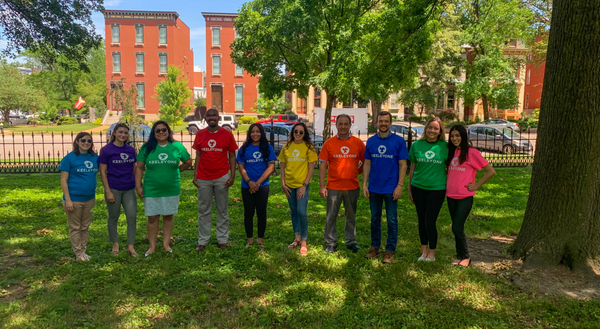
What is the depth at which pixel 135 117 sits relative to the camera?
50.6ft

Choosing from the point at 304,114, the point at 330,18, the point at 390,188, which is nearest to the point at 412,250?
the point at 390,188

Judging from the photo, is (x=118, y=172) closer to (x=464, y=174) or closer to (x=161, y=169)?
(x=161, y=169)

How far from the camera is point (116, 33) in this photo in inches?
1943

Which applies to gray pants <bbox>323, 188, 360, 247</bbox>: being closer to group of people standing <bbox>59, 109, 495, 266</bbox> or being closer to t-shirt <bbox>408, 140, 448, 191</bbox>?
group of people standing <bbox>59, 109, 495, 266</bbox>

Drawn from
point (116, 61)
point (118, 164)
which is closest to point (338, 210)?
Result: point (118, 164)

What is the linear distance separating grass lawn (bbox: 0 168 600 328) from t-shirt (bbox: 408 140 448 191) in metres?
1.03

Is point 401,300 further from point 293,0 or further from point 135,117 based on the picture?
point 293,0

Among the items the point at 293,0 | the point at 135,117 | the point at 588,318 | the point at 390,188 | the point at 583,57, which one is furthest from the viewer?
the point at 293,0

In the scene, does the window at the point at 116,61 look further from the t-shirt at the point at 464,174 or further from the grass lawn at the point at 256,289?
the t-shirt at the point at 464,174

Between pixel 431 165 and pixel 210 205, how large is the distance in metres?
2.94

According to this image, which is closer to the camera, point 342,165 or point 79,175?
point 79,175

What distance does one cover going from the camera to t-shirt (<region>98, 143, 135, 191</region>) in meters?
5.12

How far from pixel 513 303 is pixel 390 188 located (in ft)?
5.81

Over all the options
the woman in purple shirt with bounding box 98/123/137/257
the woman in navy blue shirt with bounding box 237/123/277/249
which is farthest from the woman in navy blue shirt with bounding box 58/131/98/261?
the woman in navy blue shirt with bounding box 237/123/277/249
